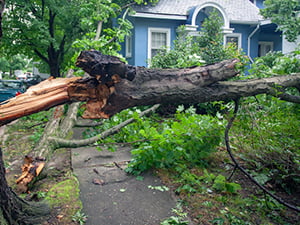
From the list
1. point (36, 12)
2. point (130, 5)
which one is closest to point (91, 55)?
point (130, 5)

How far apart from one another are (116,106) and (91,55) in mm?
499

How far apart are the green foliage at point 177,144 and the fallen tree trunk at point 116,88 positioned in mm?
1411

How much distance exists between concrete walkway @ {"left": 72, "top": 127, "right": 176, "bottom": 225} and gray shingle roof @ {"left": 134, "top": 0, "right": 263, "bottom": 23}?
1009 cm

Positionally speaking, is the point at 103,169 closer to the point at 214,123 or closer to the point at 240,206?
the point at 214,123

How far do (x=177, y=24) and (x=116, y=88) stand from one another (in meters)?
12.6

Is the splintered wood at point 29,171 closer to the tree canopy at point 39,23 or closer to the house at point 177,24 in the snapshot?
the tree canopy at point 39,23

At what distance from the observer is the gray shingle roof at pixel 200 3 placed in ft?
45.4

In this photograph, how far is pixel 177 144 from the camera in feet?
14.4

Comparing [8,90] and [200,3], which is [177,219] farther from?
[200,3]

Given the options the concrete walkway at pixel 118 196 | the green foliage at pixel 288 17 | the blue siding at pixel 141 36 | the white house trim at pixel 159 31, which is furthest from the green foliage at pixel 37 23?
the concrete walkway at pixel 118 196

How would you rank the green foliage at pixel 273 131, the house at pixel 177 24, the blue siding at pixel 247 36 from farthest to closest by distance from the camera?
1. the blue siding at pixel 247 36
2. the house at pixel 177 24
3. the green foliage at pixel 273 131

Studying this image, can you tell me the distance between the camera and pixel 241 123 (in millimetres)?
3781

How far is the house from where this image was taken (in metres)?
13.6

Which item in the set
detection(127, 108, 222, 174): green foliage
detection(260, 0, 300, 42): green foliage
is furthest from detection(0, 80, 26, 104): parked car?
detection(260, 0, 300, 42): green foliage
